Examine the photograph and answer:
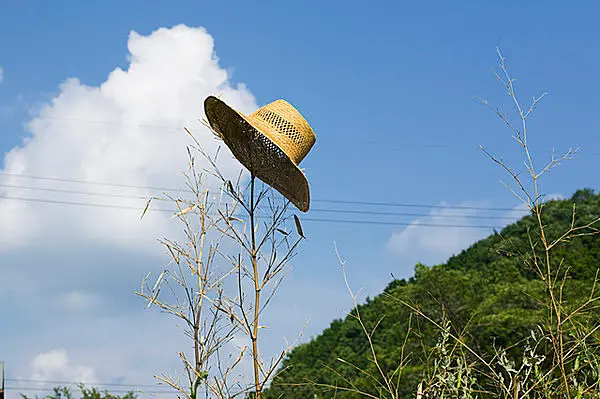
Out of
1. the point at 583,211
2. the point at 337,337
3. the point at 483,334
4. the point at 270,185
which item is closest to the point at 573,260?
the point at 483,334

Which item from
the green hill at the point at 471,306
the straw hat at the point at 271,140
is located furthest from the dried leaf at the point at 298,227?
the green hill at the point at 471,306

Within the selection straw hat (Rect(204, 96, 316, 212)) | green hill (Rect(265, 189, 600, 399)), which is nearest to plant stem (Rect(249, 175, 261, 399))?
straw hat (Rect(204, 96, 316, 212))

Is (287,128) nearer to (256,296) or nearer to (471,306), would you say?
(256,296)

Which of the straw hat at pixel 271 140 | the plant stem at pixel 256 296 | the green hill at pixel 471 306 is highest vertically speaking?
the green hill at pixel 471 306

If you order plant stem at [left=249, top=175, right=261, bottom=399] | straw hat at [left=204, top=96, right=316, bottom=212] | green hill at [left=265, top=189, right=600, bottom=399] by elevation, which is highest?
green hill at [left=265, top=189, right=600, bottom=399]

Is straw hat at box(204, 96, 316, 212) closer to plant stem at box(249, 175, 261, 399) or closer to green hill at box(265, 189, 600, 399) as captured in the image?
plant stem at box(249, 175, 261, 399)

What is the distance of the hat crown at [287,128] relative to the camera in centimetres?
256

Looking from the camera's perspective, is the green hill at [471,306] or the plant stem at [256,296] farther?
the green hill at [471,306]

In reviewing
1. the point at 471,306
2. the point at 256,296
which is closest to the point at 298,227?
the point at 256,296

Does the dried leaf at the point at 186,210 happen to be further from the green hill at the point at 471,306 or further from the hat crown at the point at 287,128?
the green hill at the point at 471,306

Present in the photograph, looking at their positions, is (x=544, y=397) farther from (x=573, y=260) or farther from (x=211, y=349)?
(x=573, y=260)

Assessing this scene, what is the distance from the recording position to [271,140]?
250 cm

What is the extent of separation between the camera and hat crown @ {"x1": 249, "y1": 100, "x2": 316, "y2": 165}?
8.39 feet

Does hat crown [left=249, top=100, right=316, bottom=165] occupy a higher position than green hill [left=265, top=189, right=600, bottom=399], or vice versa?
green hill [left=265, top=189, right=600, bottom=399]
